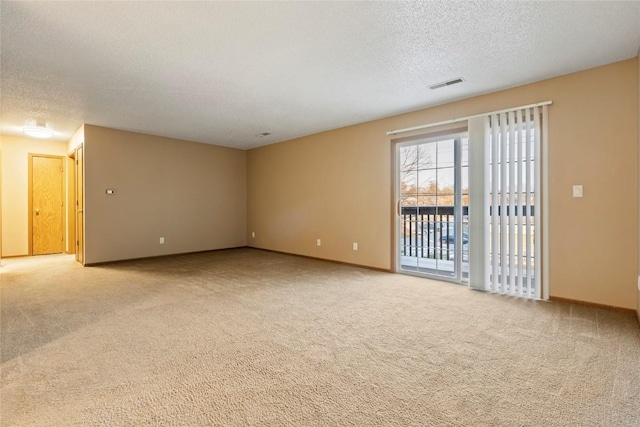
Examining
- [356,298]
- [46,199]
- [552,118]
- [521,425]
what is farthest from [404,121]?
[46,199]

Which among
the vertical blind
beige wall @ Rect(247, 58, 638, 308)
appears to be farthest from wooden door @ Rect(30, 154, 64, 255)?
the vertical blind

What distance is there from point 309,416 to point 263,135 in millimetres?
5372

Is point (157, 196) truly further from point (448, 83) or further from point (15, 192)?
point (448, 83)

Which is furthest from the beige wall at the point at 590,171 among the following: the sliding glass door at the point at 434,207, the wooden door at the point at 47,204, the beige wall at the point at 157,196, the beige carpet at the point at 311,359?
the wooden door at the point at 47,204

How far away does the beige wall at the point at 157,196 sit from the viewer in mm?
5438

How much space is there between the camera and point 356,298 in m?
3.46

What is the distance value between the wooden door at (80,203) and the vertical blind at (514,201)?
6518 mm

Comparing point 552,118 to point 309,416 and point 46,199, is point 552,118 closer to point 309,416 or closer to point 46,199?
point 309,416

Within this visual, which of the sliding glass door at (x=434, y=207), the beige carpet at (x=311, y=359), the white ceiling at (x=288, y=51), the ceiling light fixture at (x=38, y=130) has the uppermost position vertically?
the white ceiling at (x=288, y=51)

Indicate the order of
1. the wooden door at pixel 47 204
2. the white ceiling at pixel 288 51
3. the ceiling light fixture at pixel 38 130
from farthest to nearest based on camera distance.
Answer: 1. the wooden door at pixel 47 204
2. the ceiling light fixture at pixel 38 130
3. the white ceiling at pixel 288 51

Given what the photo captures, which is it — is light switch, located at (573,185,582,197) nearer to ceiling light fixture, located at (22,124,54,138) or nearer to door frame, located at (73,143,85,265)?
door frame, located at (73,143,85,265)

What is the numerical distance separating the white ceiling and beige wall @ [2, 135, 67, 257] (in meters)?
2.33

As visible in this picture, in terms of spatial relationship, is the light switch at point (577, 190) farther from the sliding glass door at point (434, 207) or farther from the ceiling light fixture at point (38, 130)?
the ceiling light fixture at point (38, 130)


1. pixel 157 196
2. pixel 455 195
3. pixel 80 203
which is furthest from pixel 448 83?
pixel 80 203
